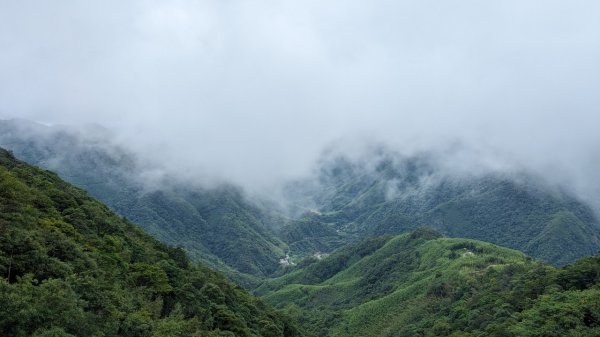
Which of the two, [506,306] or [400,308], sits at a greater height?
[400,308]

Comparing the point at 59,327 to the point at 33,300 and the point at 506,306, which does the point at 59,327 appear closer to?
the point at 33,300

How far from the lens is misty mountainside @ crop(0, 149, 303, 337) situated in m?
49.4

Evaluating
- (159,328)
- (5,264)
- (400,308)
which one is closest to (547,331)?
(159,328)

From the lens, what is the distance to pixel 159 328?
218 ft

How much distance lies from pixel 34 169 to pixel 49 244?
63.5m

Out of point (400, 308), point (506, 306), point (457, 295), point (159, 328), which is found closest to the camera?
point (159, 328)

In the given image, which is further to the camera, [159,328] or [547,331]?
[547,331]

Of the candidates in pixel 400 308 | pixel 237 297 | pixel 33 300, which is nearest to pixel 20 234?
pixel 33 300

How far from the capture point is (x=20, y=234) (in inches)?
2505

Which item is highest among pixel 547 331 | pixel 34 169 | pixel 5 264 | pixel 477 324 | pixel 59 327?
pixel 34 169

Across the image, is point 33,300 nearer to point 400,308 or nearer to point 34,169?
point 34,169

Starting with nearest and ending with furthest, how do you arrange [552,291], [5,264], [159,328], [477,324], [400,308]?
[5,264]
[159,328]
[552,291]
[477,324]
[400,308]

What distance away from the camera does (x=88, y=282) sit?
60438mm

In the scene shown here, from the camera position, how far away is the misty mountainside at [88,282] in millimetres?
49438
